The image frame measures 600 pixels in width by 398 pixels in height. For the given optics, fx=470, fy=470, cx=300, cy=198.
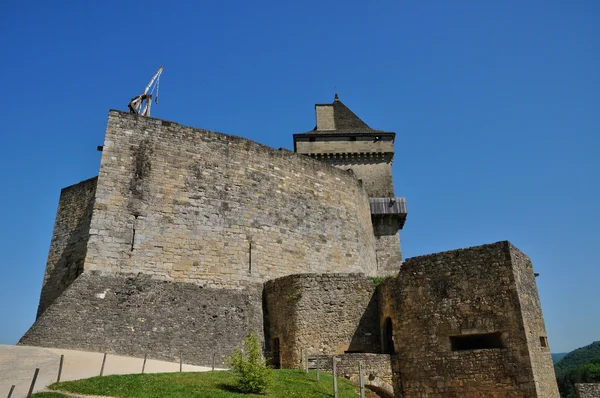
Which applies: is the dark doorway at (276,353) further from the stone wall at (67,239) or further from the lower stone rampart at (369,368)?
the stone wall at (67,239)

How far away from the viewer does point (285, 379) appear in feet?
39.1

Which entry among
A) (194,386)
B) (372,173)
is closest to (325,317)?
(194,386)

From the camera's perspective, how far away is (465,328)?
12750mm

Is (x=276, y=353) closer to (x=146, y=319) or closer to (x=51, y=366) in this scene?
(x=146, y=319)

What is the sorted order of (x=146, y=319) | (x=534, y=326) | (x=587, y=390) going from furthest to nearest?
(x=587, y=390) → (x=146, y=319) → (x=534, y=326)

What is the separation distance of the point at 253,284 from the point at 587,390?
14675mm

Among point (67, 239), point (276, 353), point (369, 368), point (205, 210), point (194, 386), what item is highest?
point (205, 210)

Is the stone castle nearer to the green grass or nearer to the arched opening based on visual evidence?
the arched opening

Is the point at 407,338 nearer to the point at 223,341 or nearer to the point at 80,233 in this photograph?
the point at 223,341

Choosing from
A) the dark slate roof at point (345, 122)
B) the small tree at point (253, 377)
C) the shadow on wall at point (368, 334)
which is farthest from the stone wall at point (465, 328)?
the dark slate roof at point (345, 122)

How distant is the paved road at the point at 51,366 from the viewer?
9479mm

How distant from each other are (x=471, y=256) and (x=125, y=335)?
9.98 m

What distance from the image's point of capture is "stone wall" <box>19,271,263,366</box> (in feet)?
41.6

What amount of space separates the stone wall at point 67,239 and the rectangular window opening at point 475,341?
11819 millimetres
